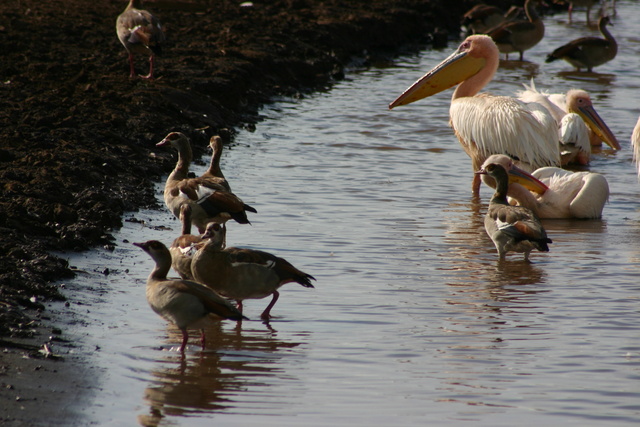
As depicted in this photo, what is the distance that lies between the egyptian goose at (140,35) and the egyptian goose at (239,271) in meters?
7.23

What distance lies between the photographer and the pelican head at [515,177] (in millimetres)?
9023

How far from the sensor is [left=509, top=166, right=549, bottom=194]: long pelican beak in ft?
29.6

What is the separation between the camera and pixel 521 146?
9.91m

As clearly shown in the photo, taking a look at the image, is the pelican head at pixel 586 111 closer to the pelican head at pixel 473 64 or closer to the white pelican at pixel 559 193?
the pelican head at pixel 473 64

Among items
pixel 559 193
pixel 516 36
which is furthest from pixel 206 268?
pixel 516 36

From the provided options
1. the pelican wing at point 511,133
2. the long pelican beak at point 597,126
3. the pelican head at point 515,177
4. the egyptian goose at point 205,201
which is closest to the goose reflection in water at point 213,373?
the egyptian goose at point 205,201

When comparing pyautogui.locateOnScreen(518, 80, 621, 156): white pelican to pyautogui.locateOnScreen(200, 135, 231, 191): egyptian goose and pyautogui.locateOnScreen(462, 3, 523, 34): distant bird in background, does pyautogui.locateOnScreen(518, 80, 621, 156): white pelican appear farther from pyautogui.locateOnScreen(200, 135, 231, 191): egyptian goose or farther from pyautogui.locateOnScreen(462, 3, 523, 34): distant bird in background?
pyautogui.locateOnScreen(462, 3, 523, 34): distant bird in background

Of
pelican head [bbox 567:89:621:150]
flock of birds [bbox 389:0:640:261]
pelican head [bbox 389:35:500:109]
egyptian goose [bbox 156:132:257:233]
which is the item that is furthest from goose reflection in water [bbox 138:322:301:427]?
pelican head [bbox 567:89:621:150]

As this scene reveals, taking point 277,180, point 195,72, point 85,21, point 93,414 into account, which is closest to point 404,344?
point 93,414

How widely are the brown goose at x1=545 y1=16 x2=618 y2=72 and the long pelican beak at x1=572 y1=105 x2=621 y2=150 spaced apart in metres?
5.88

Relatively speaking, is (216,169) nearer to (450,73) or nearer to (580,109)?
(450,73)

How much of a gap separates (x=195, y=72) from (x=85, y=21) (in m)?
3.75

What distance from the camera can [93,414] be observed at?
14.4 feet

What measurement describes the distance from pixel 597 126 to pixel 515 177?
333cm
